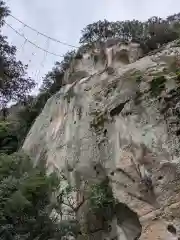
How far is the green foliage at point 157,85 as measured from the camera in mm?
8195

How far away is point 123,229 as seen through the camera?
716 centimetres

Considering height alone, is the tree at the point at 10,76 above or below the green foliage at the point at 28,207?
above

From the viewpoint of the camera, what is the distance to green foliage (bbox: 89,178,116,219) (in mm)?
7422

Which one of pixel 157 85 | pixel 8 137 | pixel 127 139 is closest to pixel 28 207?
pixel 127 139

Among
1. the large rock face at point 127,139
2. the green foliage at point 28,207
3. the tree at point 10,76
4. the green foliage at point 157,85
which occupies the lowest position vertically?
the green foliage at point 28,207

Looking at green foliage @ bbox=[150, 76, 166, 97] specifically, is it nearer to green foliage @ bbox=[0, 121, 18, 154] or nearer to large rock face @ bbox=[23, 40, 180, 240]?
large rock face @ bbox=[23, 40, 180, 240]

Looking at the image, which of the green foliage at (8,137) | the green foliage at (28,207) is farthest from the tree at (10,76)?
the green foliage at (28,207)

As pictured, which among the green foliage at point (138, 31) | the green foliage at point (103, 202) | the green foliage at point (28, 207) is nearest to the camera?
the green foliage at point (28, 207)

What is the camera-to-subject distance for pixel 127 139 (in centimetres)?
794

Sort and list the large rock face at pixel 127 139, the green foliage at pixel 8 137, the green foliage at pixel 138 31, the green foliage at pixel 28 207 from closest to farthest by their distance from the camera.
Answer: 1. the large rock face at pixel 127 139
2. the green foliage at pixel 28 207
3. the green foliage at pixel 138 31
4. the green foliage at pixel 8 137

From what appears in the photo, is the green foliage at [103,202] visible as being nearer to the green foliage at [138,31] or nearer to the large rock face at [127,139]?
the large rock face at [127,139]

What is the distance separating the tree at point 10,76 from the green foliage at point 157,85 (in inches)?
241

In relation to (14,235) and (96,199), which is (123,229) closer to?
(96,199)

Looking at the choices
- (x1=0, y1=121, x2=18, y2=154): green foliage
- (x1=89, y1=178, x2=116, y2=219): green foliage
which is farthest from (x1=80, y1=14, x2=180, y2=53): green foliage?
(x1=89, y1=178, x2=116, y2=219): green foliage
